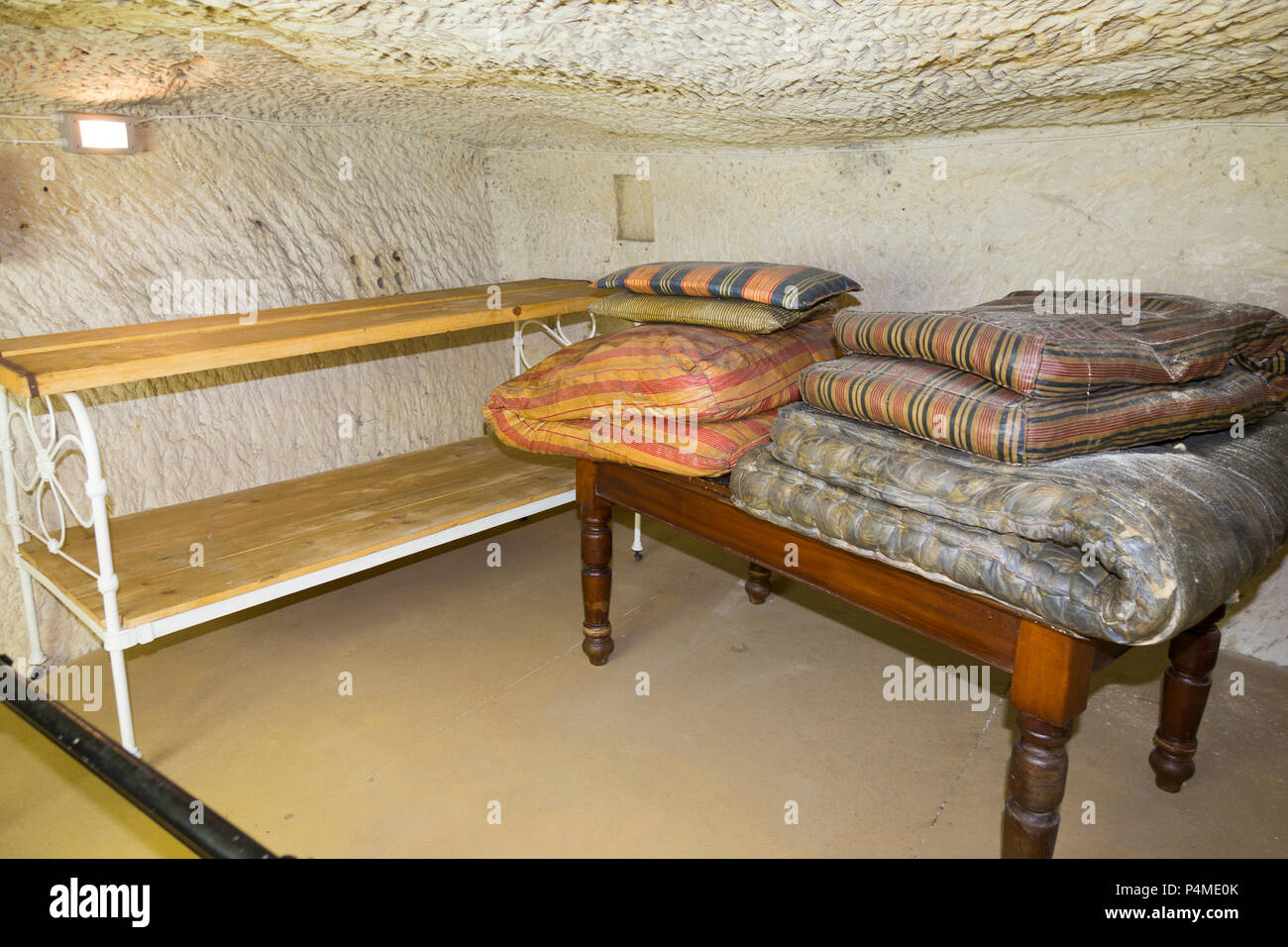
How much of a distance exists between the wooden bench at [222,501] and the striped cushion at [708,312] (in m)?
0.48

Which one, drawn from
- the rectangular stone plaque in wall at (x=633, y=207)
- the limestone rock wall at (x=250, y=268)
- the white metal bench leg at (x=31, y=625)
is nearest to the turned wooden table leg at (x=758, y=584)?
the rectangular stone plaque in wall at (x=633, y=207)

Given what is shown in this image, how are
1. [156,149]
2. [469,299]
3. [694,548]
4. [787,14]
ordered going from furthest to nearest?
[694,548], [469,299], [156,149], [787,14]

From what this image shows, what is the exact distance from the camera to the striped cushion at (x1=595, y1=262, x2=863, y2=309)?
6.92 ft

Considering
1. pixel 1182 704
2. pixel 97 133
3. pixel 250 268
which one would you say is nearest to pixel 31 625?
pixel 250 268

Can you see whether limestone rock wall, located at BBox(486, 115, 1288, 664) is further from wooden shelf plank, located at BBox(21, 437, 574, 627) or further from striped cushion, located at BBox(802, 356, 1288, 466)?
wooden shelf plank, located at BBox(21, 437, 574, 627)

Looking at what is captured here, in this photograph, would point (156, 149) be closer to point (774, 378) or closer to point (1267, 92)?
point (774, 378)

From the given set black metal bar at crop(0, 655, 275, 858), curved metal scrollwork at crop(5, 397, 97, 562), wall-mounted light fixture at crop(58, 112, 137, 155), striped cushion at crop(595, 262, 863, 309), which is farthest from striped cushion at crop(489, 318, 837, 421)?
black metal bar at crop(0, 655, 275, 858)

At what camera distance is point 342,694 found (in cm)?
232

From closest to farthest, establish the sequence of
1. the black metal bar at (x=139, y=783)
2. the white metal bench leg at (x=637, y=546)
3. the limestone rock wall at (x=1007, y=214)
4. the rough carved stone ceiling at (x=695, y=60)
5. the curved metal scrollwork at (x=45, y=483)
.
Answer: the black metal bar at (x=139, y=783), the rough carved stone ceiling at (x=695, y=60), the limestone rock wall at (x=1007, y=214), the curved metal scrollwork at (x=45, y=483), the white metal bench leg at (x=637, y=546)

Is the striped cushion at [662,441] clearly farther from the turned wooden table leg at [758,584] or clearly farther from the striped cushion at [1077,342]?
the turned wooden table leg at [758,584]

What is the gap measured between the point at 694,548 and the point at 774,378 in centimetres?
122

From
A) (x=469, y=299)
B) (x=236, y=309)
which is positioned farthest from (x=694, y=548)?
(x=236, y=309)

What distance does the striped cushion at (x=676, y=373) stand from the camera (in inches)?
78.6

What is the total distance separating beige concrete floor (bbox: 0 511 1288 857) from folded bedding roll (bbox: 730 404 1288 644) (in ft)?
2.19
